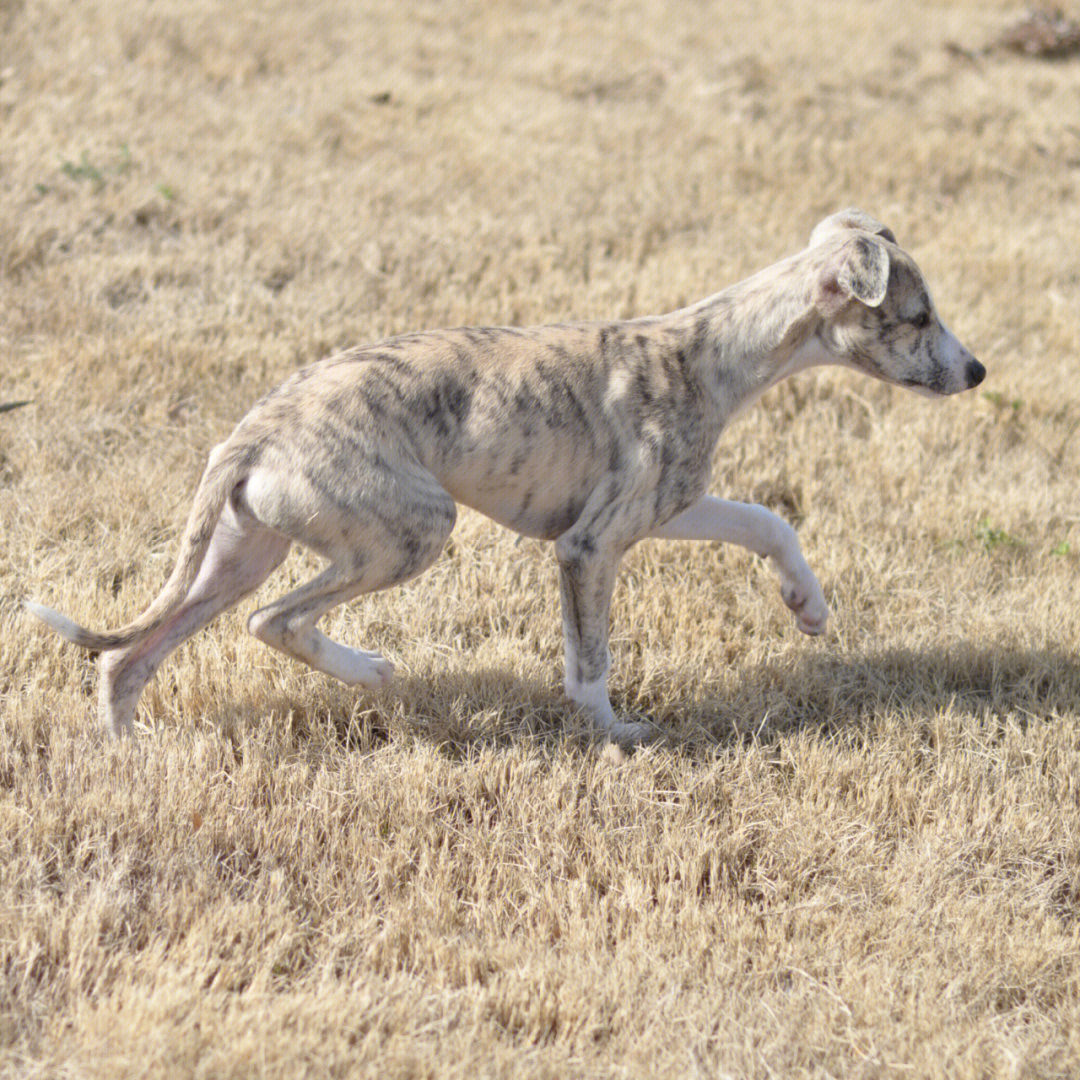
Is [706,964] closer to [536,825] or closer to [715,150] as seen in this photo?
[536,825]

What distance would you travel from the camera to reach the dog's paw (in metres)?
4.78

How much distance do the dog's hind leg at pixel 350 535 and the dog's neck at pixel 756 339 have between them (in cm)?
123

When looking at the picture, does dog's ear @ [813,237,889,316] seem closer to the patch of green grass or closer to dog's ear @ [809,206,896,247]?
dog's ear @ [809,206,896,247]

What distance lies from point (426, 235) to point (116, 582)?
422 cm

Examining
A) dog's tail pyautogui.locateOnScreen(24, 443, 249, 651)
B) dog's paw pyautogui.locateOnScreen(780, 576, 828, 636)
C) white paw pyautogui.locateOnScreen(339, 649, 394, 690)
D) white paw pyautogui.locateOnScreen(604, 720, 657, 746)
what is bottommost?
white paw pyautogui.locateOnScreen(604, 720, 657, 746)

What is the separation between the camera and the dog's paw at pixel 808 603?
15.7 feet

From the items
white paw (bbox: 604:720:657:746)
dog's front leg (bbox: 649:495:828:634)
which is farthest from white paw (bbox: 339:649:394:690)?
dog's front leg (bbox: 649:495:828:634)

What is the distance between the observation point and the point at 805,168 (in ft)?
33.6

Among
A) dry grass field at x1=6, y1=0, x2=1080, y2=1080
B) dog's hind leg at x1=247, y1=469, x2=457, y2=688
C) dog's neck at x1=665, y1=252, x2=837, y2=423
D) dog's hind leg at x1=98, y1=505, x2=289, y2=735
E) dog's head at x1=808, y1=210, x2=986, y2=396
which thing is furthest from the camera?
dog's neck at x1=665, y1=252, x2=837, y2=423

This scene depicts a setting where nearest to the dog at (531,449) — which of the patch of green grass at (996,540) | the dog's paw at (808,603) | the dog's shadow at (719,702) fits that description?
the dog's paw at (808,603)

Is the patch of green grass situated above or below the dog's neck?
below

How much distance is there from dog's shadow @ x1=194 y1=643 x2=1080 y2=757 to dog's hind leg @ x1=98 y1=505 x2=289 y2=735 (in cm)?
30

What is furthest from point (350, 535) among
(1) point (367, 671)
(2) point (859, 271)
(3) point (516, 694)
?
(2) point (859, 271)

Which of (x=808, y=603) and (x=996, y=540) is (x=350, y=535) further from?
(x=996, y=540)
